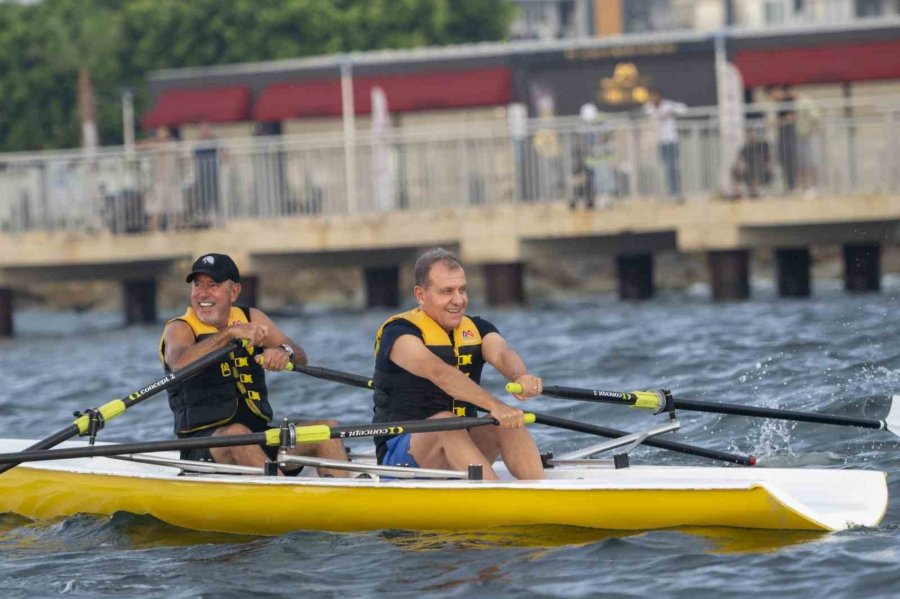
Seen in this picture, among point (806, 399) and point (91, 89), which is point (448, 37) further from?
point (806, 399)

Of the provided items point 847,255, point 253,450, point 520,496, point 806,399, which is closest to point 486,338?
point 520,496

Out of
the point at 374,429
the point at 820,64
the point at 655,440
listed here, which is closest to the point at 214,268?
the point at 374,429

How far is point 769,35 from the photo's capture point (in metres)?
27.0

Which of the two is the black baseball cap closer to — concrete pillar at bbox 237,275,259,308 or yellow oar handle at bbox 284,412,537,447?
yellow oar handle at bbox 284,412,537,447

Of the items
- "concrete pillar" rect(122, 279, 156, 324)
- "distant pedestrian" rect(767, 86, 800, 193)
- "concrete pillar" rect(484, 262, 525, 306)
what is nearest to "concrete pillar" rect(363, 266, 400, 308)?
"concrete pillar" rect(484, 262, 525, 306)

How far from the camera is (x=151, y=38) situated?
43.2 m

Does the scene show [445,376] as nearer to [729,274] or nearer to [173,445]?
[173,445]

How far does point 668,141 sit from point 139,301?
9761 millimetres

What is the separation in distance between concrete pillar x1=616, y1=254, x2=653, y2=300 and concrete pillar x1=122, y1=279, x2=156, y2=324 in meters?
7.45

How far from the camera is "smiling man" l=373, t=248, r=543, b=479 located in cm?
852

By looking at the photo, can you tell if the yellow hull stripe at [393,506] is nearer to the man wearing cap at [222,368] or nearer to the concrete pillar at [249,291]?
the man wearing cap at [222,368]

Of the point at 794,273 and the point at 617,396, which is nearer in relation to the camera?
the point at 617,396

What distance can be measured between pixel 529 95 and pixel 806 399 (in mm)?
16453

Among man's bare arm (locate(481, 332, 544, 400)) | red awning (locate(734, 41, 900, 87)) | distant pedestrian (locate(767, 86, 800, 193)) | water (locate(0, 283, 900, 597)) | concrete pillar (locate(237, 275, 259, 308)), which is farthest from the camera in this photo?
red awning (locate(734, 41, 900, 87))
